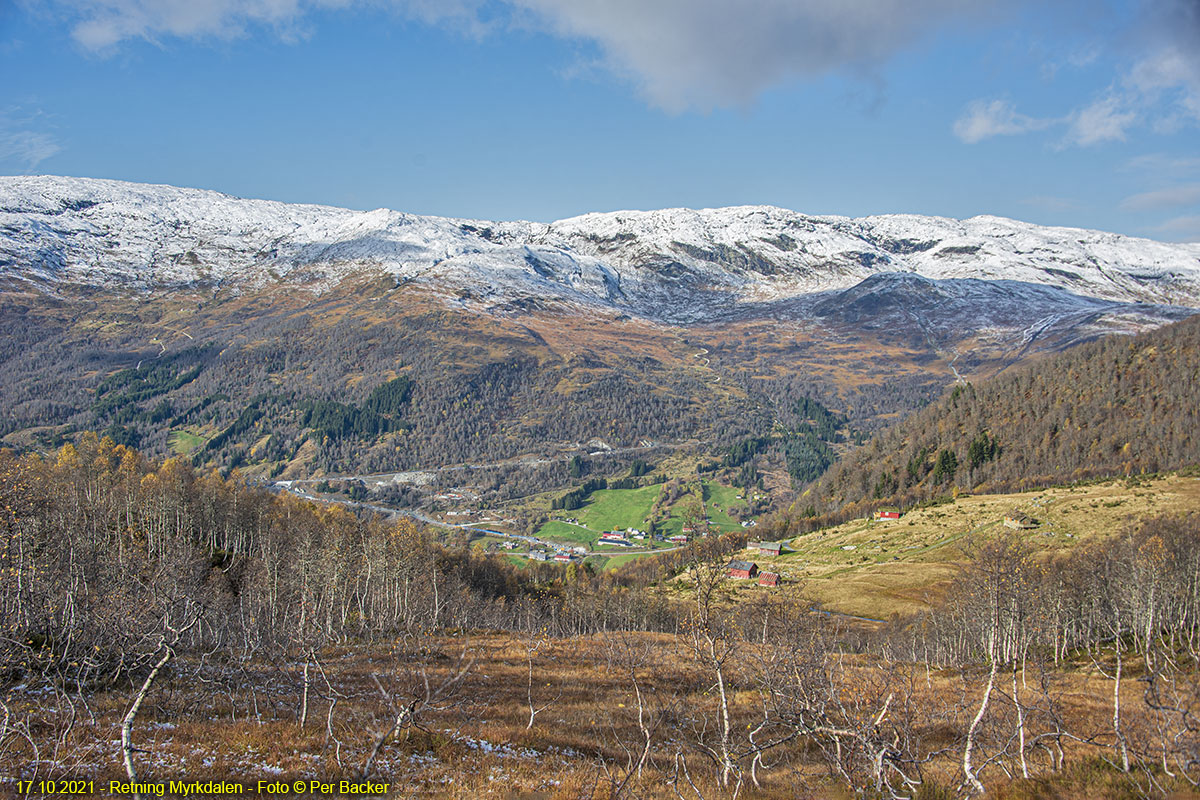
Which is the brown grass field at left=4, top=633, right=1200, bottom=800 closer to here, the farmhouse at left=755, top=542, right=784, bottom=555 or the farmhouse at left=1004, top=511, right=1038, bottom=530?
the farmhouse at left=1004, top=511, right=1038, bottom=530

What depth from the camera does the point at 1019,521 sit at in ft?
362

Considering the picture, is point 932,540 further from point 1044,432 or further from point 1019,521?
point 1044,432

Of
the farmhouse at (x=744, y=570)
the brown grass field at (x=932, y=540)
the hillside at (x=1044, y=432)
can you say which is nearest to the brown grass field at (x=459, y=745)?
the brown grass field at (x=932, y=540)

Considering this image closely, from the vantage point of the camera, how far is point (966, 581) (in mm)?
61719

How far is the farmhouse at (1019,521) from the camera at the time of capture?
352 feet

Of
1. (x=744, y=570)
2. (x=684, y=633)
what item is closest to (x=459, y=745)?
(x=684, y=633)

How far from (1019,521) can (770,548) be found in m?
51.2

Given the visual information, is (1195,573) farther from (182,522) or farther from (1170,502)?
(182,522)

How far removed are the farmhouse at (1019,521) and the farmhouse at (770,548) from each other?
156ft

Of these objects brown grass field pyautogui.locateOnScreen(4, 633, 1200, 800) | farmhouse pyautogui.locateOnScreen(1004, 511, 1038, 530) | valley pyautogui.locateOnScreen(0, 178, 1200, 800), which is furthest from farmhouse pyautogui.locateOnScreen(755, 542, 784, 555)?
brown grass field pyautogui.locateOnScreen(4, 633, 1200, 800)

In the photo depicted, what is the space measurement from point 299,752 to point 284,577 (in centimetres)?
A: 5193

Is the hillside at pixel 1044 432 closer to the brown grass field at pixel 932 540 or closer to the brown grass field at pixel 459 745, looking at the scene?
the brown grass field at pixel 932 540

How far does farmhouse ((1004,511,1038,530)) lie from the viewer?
107188 millimetres

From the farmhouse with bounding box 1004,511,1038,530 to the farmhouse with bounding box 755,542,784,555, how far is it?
4750 cm
